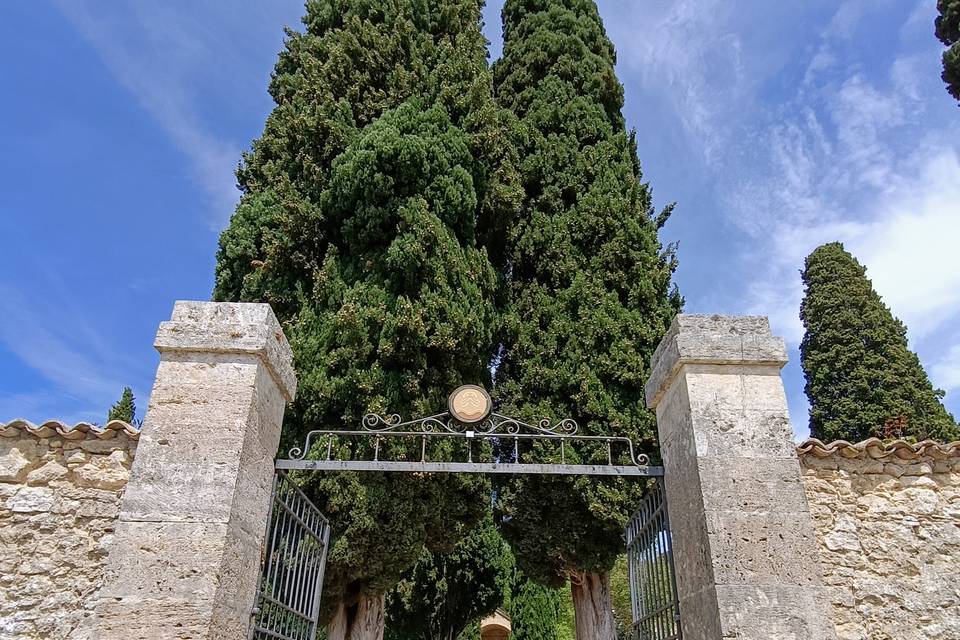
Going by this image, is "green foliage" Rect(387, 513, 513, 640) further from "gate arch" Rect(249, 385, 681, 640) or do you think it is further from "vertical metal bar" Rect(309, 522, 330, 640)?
"gate arch" Rect(249, 385, 681, 640)

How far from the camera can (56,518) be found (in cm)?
364

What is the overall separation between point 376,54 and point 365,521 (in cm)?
635

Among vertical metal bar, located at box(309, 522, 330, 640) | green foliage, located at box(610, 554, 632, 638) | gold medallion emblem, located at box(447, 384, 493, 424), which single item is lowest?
vertical metal bar, located at box(309, 522, 330, 640)

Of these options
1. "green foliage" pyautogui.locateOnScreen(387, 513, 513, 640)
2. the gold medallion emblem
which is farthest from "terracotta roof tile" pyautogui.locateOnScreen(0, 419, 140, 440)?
"green foliage" pyautogui.locateOnScreen(387, 513, 513, 640)

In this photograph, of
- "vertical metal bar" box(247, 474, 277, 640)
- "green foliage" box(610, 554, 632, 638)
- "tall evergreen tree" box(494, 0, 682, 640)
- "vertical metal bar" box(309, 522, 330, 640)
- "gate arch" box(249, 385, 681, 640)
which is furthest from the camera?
"green foliage" box(610, 554, 632, 638)

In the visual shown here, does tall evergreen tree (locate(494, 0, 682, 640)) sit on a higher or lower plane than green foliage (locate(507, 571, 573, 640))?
higher

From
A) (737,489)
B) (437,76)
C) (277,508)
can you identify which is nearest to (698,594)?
(737,489)

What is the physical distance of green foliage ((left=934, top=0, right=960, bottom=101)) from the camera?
35.4 ft

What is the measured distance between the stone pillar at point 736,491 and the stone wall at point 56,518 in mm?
3270

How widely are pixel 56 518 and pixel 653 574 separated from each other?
11.7ft

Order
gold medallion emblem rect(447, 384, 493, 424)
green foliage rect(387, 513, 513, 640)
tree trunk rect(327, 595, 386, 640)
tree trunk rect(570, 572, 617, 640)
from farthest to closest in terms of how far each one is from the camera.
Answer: green foliage rect(387, 513, 513, 640)
tree trunk rect(570, 572, 617, 640)
tree trunk rect(327, 595, 386, 640)
gold medallion emblem rect(447, 384, 493, 424)

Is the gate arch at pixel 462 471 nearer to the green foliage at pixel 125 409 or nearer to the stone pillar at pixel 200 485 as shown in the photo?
the stone pillar at pixel 200 485

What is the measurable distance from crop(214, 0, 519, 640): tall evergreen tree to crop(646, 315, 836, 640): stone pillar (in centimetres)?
362

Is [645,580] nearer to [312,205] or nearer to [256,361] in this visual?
[256,361]
